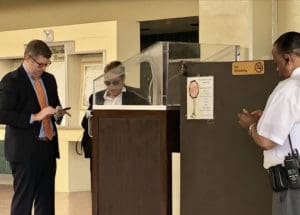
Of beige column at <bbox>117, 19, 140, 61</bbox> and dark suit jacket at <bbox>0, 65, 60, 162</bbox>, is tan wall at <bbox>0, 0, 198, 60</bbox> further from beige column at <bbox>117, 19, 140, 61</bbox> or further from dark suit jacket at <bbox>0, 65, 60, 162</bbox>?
dark suit jacket at <bbox>0, 65, 60, 162</bbox>

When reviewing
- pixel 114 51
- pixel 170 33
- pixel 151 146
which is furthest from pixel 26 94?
pixel 170 33

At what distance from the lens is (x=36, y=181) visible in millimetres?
4152

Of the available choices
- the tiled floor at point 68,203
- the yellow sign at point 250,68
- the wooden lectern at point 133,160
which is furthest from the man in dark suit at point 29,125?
the tiled floor at point 68,203

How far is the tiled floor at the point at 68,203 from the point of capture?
21.0ft

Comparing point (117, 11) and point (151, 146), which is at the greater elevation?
point (117, 11)

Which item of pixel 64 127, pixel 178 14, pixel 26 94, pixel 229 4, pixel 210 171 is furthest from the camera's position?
pixel 64 127

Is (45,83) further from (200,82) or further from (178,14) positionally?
(178,14)

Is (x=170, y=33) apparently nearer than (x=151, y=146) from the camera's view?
No

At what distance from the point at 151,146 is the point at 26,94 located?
1044 mm

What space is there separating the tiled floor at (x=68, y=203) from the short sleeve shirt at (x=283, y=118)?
12.4ft

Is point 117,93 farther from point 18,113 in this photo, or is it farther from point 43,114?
point 18,113

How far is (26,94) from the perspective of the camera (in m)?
4.05

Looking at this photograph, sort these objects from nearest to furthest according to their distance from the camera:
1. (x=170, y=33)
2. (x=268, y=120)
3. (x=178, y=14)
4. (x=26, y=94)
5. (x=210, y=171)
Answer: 1. (x=268, y=120)
2. (x=210, y=171)
3. (x=26, y=94)
4. (x=178, y=14)
5. (x=170, y=33)

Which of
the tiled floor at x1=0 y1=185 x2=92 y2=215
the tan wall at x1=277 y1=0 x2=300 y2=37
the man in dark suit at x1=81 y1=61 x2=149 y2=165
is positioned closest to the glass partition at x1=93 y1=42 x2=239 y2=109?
the man in dark suit at x1=81 y1=61 x2=149 y2=165
